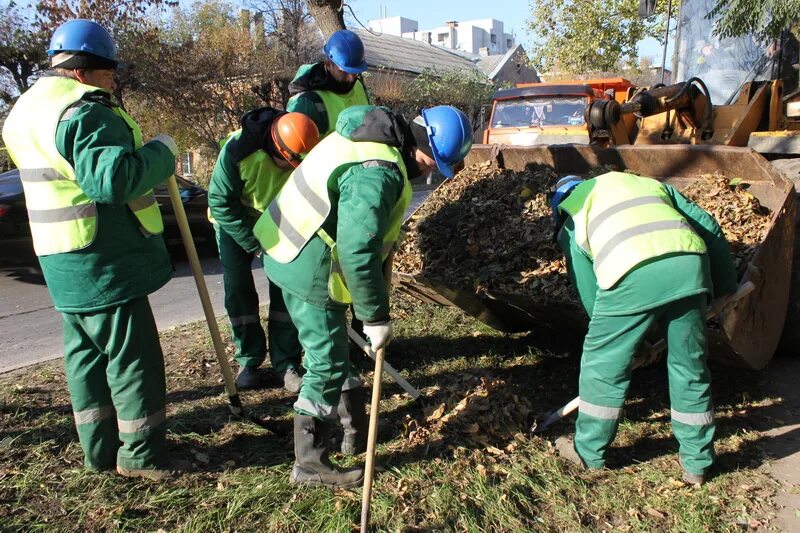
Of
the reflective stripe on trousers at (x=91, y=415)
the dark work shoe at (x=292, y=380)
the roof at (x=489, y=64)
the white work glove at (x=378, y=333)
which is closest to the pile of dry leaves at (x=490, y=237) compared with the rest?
the dark work shoe at (x=292, y=380)

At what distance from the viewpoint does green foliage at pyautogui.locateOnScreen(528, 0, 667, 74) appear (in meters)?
22.4

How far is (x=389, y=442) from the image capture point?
11.2 feet

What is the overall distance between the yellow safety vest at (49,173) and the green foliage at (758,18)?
5.49m

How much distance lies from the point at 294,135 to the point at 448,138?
1022mm

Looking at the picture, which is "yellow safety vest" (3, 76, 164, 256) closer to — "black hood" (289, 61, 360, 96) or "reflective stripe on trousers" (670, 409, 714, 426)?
"black hood" (289, 61, 360, 96)

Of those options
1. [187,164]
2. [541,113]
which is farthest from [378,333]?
[187,164]

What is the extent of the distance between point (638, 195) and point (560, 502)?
1384 mm

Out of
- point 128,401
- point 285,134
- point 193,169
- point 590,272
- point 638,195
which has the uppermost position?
point 285,134

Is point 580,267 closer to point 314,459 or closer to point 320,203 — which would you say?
point 320,203

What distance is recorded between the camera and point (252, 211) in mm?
3949

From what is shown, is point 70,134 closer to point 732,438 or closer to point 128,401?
point 128,401

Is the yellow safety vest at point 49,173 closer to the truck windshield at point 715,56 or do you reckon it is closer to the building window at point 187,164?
the truck windshield at point 715,56

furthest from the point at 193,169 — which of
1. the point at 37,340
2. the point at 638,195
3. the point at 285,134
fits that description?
the point at 638,195

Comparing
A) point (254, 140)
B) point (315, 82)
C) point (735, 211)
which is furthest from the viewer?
point (315, 82)
